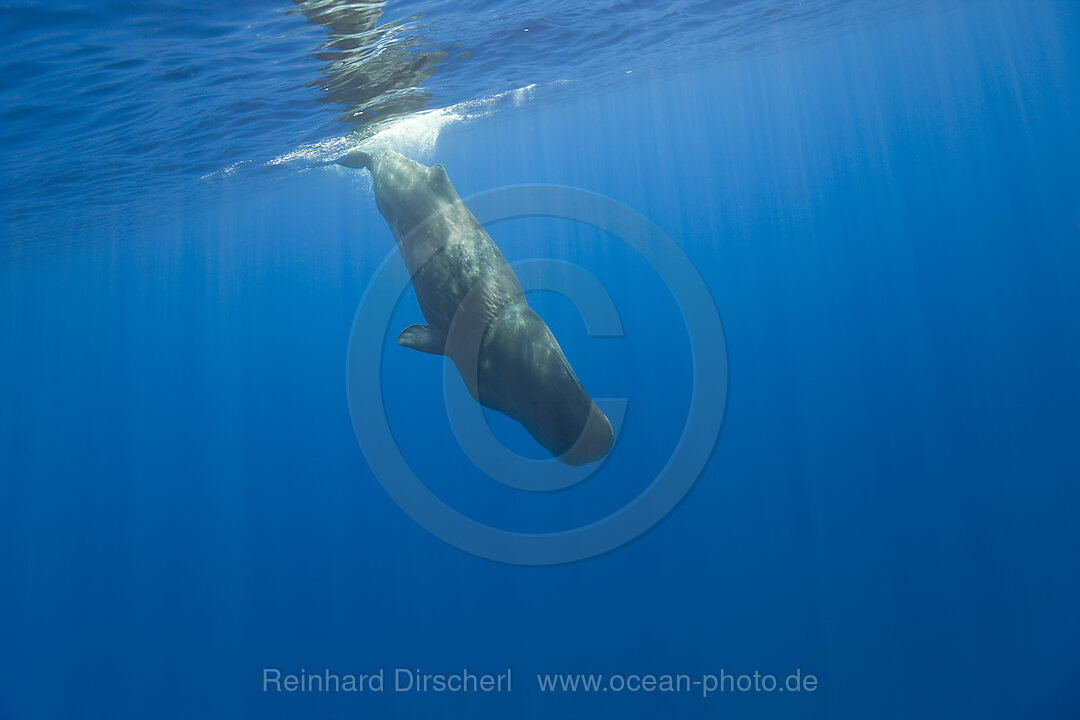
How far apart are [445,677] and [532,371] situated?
2377 centimetres

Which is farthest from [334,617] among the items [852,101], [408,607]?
[852,101]

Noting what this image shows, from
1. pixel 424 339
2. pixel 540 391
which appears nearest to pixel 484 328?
pixel 424 339

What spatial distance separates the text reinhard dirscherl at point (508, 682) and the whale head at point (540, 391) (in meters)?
18.7

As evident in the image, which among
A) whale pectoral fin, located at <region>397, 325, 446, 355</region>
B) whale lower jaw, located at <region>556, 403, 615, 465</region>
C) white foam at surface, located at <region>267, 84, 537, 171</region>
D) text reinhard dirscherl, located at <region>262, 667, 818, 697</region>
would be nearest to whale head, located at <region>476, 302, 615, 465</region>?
whale lower jaw, located at <region>556, 403, 615, 465</region>

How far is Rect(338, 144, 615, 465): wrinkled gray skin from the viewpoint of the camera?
129 inches

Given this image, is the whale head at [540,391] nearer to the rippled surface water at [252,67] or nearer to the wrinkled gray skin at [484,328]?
the wrinkled gray skin at [484,328]

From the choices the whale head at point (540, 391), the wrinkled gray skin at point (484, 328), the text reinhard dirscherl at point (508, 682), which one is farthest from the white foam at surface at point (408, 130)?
the text reinhard dirscherl at point (508, 682)

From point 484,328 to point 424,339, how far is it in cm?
61

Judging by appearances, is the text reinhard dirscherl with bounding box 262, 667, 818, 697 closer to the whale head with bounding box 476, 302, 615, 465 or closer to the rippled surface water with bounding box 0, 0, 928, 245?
the whale head with bounding box 476, 302, 615, 465

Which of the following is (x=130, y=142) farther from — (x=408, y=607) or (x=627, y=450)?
(x=627, y=450)

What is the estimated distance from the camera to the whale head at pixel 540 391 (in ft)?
10.6

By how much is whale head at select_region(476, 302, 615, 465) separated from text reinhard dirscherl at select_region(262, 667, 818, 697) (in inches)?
734

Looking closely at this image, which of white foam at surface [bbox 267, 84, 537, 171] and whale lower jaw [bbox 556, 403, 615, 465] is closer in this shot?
whale lower jaw [bbox 556, 403, 615, 465]

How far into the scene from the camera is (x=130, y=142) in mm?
13305
